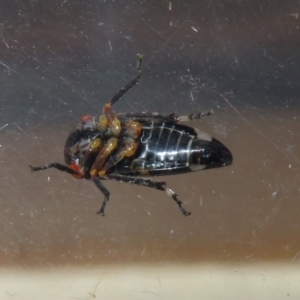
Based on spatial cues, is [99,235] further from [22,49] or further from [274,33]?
[274,33]

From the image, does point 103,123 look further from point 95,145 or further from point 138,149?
point 138,149

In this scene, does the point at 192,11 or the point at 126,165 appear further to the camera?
the point at 192,11

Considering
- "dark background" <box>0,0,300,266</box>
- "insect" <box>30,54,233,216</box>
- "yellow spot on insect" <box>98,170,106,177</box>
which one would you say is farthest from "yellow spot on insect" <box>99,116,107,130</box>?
"dark background" <box>0,0,300,266</box>

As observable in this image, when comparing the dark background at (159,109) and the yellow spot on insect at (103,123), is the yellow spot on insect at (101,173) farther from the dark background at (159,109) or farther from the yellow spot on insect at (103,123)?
the dark background at (159,109)

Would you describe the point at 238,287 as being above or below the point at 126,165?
below

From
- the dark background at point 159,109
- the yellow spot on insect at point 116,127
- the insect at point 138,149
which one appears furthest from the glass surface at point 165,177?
the yellow spot on insect at point 116,127

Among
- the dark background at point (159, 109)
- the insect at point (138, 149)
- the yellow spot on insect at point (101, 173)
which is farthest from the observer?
the dark background at point (159, 109)

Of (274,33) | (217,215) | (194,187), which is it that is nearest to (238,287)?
(217,215)

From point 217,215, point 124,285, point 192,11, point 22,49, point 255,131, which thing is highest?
point 192,11
